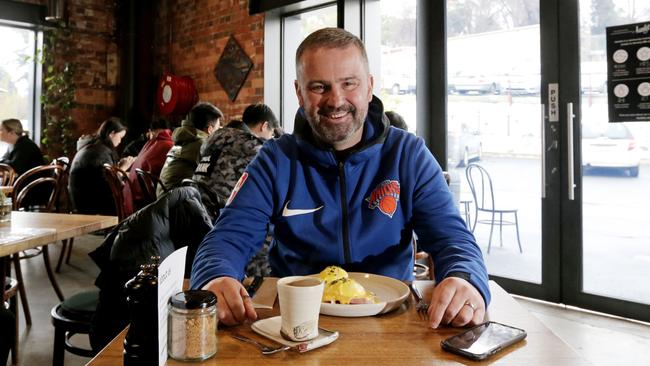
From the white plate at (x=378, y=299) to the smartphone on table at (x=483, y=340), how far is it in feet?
0.57

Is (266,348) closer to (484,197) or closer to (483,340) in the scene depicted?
(483,340)

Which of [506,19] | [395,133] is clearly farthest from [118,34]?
[395,133]

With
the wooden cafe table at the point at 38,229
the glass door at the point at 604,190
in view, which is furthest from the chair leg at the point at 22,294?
the glass door at the point at 604,190

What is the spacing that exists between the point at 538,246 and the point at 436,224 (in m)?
2.73

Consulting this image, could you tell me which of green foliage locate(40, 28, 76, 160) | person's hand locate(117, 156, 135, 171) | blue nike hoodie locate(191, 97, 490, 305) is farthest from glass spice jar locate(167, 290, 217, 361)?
green foliage locate(40, 28, 76, 160)

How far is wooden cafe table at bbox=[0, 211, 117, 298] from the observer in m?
2.01

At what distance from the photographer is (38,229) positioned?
7.38 ft

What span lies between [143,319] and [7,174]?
505 cm

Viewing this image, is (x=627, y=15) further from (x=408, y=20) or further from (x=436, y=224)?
(x=436, y=224)

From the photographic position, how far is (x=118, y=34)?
750cm

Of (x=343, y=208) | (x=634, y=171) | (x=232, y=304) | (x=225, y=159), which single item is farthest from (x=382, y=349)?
(x=634, y=171)

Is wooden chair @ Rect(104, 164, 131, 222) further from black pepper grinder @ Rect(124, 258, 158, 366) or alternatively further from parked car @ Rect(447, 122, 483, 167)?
black pepper grinder @ Rect(124, 258, 158, 366)

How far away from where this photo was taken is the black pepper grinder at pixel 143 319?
83 cm

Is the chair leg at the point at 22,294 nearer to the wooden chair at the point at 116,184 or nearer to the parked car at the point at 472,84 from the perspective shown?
the wooden chair at the point at 116,184
